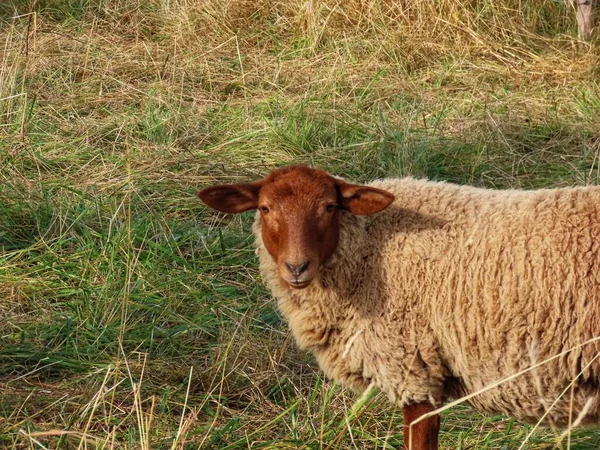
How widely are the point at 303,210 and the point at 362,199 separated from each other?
248mm

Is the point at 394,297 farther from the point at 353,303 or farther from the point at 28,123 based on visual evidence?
the point at 28,123

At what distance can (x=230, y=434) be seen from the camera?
12.8 feet

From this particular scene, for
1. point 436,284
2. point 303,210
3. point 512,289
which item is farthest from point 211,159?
point 512,289

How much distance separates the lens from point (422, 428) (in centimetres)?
367

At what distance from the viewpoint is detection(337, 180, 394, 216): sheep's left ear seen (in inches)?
148

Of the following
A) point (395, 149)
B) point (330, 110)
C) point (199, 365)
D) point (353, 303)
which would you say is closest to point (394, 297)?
point (353, 303)

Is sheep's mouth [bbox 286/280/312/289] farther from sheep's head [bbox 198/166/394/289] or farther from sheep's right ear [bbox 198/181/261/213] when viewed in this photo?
sheep's right ear [bbox 198/181/261/213]

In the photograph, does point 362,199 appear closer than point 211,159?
Yes

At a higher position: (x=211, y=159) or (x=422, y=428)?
(x=422, y=428)

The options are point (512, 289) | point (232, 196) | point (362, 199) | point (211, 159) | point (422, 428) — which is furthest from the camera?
point (211, 159)

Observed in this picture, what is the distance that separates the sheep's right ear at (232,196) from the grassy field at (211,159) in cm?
35

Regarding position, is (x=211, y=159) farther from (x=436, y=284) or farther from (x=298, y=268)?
(x=436, y=284)

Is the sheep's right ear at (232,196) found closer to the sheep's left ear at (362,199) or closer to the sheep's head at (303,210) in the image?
the sheep's head at (303,210)

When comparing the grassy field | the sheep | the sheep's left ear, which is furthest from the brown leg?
the sheep's left ear
